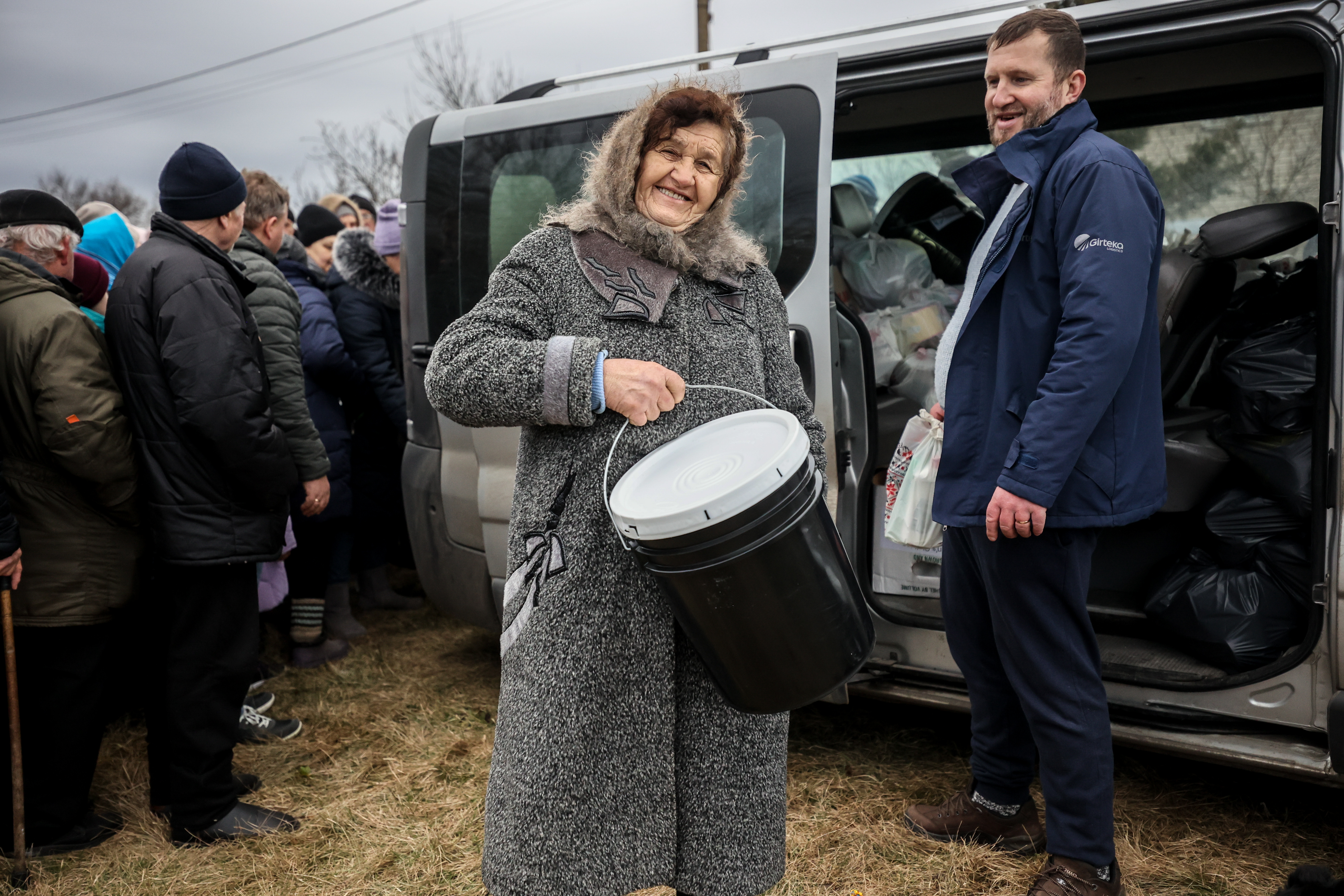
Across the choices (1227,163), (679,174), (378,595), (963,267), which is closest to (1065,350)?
(679,174)

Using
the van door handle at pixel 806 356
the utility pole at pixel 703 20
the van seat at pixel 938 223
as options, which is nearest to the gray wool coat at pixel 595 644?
the van door handle at pixel 806 356

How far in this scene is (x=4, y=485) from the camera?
2357 millimetres

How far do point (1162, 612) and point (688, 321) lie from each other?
6.13 ft

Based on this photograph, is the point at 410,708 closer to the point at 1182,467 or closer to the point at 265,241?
the point at 265,241

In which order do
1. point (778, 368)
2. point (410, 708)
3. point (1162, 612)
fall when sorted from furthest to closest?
point (410, 708)
point (1162, 612)
point (778, 368)

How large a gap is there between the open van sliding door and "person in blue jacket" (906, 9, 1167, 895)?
46cm

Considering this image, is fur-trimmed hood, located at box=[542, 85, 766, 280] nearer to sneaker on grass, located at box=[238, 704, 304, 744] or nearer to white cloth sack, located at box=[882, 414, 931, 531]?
white cloth sack, located at box=[882, 414, 931, 531]

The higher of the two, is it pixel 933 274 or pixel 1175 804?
pixel 933 274

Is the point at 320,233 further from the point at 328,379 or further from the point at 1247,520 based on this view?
the point at 1247,520

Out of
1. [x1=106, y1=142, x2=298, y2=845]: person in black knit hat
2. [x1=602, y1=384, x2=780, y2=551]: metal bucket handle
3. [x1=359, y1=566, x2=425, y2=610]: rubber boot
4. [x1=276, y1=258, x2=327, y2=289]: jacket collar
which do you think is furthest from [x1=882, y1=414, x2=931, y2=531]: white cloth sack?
[x1=359, y1=566, x2=425, y2=610]: rubber boot

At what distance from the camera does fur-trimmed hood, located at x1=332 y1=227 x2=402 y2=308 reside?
14.2 feet

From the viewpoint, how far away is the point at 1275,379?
2562 mm

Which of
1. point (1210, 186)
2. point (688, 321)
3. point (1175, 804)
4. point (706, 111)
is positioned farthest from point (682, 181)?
point (1210, 186)

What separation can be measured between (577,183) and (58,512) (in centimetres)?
169
